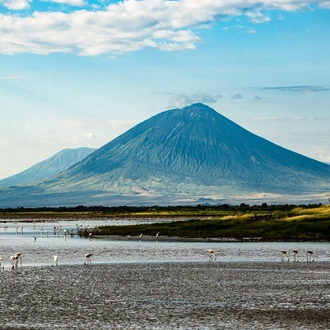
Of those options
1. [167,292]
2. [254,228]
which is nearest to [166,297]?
[167,292]

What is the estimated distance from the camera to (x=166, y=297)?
30.4 m

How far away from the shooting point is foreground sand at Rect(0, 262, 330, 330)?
2478 cm

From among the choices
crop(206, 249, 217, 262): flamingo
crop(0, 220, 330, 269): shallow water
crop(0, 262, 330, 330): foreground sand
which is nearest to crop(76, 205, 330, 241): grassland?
crop(0, 220, 330, 269): shallow water

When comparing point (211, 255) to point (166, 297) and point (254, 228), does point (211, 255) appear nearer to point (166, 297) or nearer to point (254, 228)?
point (166, 297)

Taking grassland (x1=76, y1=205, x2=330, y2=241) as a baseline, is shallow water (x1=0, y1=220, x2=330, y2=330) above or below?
below

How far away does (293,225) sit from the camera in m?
72.0

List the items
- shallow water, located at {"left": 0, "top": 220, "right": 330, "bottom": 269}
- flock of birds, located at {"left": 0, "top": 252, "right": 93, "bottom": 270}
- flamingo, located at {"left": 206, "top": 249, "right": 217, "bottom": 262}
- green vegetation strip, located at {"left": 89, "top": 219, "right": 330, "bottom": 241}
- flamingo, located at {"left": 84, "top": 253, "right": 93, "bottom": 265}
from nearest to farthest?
flock of birds, located at {"left": 0, "top": 252, "right": 93, "bottom": 270} → flamingo, located at {"left": 84, "top": 253, "right": 93, "bottom": 265} → flamingo, located at {"left": 206, "top": 249, "right": 217, "bottom": 262} → shallow water, located at {"left": 0, "top": 220, "right": 330, "bottom": 269} → green vegetation strip, located at {"left": 89, "top": 219, "right": 330, "bottom": 241}

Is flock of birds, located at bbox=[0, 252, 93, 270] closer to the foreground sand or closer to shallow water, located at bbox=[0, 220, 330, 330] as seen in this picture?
shallow water, located at bbox=[0, 220, 330, 330]

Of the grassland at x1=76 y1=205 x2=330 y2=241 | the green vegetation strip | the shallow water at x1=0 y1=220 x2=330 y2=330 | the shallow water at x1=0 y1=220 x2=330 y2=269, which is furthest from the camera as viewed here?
the grassland at x1=76 y1=205 x2=330 y2=241

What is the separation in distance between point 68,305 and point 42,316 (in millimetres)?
2497

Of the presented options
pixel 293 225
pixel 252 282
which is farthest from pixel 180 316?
pixel 293 225

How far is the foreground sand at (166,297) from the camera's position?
24781 millimetres

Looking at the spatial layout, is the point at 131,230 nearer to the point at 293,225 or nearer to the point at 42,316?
the point at 293,225

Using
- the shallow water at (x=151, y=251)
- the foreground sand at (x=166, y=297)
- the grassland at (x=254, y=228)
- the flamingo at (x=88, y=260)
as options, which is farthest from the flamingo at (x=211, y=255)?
the grassland at (x=254, y=228)
